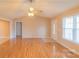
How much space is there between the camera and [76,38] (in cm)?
514

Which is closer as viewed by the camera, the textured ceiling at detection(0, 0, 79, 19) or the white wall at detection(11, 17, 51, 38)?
the textured ceiling at detection(0, 0, 79, 19)

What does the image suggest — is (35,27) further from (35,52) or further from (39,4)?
(35,52)

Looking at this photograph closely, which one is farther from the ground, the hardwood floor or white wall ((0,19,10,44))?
white wall ((0,19,10,44))

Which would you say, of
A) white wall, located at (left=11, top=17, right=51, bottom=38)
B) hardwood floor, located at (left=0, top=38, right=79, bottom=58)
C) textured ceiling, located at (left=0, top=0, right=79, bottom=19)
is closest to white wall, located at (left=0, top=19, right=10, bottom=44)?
white wall, located at (left=11, top=17, right=51, bottom=38)

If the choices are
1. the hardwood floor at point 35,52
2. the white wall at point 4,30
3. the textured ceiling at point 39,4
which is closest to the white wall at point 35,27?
the white wall at point 4,30

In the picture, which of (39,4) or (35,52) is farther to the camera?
(39,4)

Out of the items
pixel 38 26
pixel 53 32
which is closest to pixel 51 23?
pixel 53 32

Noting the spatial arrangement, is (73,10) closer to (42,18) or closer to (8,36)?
(42,18)

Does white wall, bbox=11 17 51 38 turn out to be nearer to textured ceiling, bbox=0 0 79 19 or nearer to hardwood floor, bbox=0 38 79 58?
hardwood floor, bbox=0 38 79 58

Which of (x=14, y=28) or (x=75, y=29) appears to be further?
(x=14, y=28)

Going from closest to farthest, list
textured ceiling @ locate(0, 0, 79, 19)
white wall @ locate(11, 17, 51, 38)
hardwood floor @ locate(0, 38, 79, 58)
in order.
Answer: textured ceiling @ locate(0, 0, 79, 19)
hardwood floor @ locate(0, 38, 79, 58)
white wall @ locate(11, 17, 51, 38)

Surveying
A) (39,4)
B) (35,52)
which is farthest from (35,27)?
(35,52)

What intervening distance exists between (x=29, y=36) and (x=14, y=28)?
162 cm

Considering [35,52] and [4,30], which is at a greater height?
[4,30]
